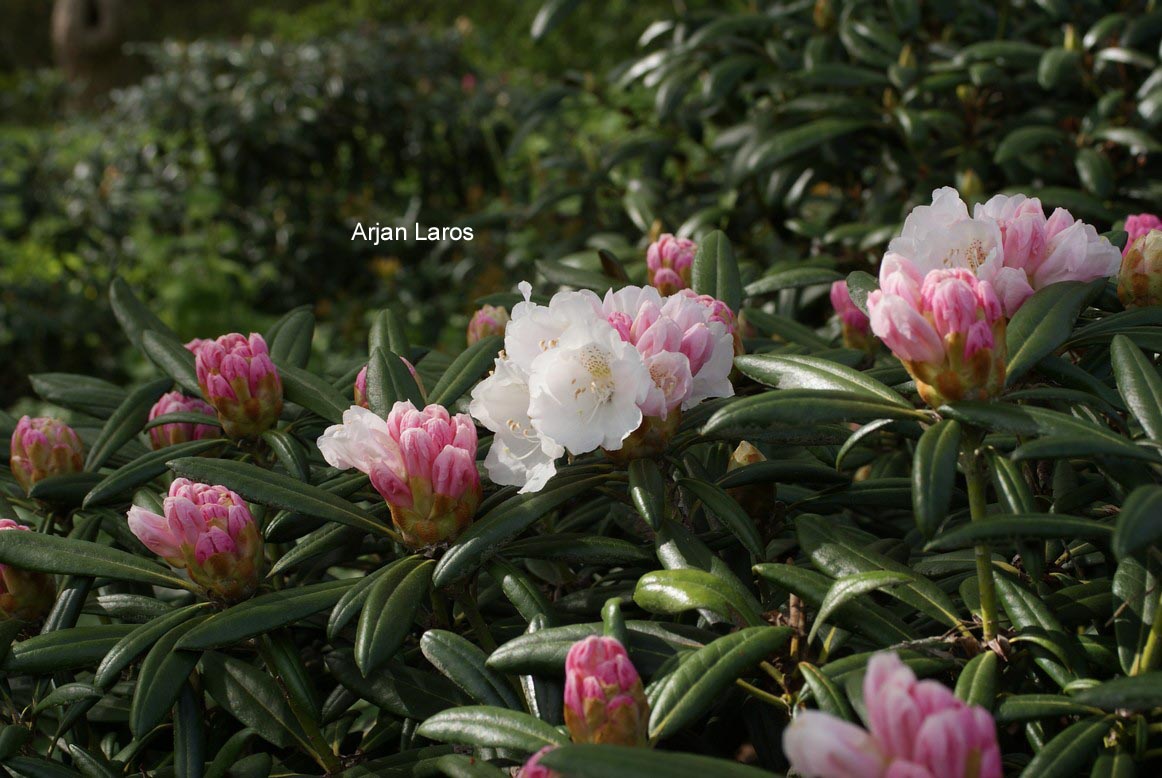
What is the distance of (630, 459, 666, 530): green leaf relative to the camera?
105 centimetres

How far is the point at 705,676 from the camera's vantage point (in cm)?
90

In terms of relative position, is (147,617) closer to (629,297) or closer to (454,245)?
(629,297)

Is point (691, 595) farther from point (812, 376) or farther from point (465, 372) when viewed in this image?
point (465, 372)

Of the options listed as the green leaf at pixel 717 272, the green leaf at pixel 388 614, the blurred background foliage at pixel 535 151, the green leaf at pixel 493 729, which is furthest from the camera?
the blurred background foliage at pixel 535 151

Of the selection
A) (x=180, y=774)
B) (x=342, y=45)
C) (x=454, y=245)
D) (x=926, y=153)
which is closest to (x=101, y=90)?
(x=342, y=45)

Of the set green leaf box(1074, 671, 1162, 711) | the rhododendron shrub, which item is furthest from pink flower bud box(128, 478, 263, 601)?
green leaf box(1074, 671, 1162, 711)

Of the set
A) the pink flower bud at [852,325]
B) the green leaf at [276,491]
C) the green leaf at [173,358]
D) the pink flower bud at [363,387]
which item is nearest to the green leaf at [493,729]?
the green leaf at [276,491]

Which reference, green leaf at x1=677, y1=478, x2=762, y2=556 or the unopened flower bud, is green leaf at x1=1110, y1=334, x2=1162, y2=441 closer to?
the unopened flower bud

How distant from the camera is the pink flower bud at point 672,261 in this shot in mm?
1570

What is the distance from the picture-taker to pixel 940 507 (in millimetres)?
909

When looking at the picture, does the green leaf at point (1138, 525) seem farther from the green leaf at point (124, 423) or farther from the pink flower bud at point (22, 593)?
the green leaf at point (124, 423)

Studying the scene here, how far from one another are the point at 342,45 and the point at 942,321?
4849 mm

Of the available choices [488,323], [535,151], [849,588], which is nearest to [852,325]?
[488,323]

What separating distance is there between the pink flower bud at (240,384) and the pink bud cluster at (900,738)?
88 centimetres
